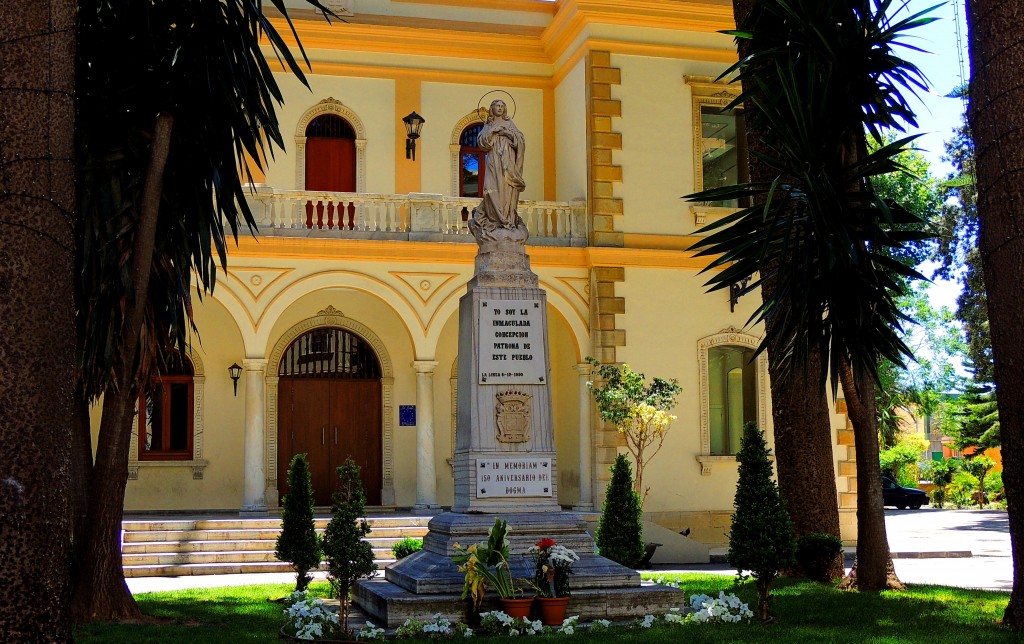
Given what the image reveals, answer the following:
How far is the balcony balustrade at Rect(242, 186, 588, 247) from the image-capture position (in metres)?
20.2

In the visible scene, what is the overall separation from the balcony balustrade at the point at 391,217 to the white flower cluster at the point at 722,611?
11704mm

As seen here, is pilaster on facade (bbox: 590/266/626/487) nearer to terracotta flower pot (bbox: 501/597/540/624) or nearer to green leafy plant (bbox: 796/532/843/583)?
green leafy plant (bbox: 796/532/843/583)

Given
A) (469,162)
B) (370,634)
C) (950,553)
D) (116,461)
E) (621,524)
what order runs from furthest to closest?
(469,162)
(950,553)
(621,524)
(116,461)
(370,634)

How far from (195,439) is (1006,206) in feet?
52.9

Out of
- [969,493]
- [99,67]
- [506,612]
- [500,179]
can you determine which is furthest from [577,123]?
[969,493]

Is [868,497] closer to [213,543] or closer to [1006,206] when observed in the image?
[1006,206]

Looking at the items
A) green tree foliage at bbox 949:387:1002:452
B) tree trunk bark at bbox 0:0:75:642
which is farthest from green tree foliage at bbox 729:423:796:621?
green tree foliage at bbox 949:387:1002:452

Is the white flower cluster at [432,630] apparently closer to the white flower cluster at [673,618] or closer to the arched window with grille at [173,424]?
the white flower cluster at [673,618]

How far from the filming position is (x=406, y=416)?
2227 centimetres

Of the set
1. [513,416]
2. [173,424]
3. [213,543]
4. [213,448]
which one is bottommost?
[213,543]

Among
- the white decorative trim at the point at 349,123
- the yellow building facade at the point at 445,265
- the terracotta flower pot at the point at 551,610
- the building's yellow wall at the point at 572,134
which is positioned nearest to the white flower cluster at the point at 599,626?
the terracotta flower pot at the point at 551,610

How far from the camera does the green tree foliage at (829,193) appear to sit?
1095 cm

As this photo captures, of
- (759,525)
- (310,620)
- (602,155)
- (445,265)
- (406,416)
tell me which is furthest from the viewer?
(406,416)

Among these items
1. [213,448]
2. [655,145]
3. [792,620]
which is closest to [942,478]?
[655,145]
